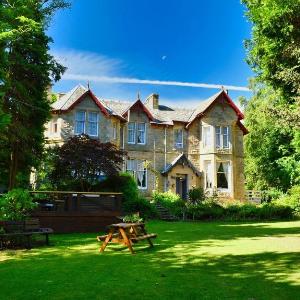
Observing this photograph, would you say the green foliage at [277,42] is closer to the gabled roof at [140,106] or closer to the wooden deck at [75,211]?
the wooden deck at [75,211]

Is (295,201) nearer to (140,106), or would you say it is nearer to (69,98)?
(140,106)

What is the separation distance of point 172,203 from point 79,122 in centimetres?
1059

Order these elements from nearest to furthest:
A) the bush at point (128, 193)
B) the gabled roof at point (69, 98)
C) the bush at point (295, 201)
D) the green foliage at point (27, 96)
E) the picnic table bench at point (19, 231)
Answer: the picnic table bench at point (19, 231) → the green foliage at point (27, 96) → the bush at point (128, 193) → the bush at point (295, 201) → the gabled roof at point (69, 98)

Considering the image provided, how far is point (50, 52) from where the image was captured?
2575 centimetres

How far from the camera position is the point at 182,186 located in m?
39.1

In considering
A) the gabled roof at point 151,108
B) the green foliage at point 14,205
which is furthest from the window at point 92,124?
the green foliage at point 14,205

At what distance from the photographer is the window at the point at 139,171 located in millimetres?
37688

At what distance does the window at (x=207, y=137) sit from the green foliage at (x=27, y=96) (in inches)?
Result: 709

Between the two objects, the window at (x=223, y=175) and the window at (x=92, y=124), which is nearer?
the window at (x=92, y=124)

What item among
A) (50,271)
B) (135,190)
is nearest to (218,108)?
(135,190)

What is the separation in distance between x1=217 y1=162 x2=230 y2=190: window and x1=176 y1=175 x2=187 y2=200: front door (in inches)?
126

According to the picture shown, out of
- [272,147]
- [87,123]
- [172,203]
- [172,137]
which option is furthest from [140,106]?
[272,147]

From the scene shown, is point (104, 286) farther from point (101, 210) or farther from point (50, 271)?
point (101, 210)

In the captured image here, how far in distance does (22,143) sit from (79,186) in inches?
250
